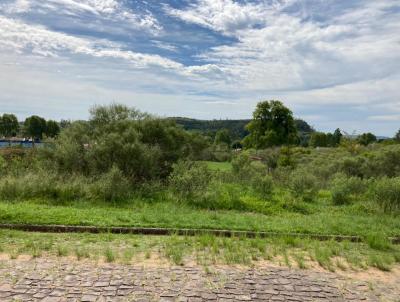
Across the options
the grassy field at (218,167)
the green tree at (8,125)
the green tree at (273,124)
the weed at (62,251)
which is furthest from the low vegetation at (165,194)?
the green tree at (8,125)

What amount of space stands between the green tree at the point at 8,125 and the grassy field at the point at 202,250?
69772 mm

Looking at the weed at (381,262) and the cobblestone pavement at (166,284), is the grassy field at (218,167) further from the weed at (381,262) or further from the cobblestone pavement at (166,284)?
the cobblestone pavement at (166,284)

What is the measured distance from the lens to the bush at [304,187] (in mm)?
14141

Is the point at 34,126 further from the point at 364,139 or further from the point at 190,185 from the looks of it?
the point at 190,185

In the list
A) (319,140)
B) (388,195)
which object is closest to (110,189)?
(388,195)

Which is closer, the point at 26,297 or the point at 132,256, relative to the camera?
the point at 26,297

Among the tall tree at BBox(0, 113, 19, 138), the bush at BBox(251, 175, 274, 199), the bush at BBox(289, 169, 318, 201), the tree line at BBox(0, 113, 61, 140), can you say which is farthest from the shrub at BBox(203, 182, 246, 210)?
the tall tree at BBox(0, 113, 19, 138)

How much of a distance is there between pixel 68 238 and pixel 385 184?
10352 millimetres

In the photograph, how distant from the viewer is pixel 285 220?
33.6ft

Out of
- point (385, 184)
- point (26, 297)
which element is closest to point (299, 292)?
point (26, 297)

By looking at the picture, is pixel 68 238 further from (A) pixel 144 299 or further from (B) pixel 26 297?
(A) pixel 144 299

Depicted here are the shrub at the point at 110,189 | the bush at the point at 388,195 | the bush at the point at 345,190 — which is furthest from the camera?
the bush at the point at 345,190

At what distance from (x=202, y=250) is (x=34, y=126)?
67327 millimetres

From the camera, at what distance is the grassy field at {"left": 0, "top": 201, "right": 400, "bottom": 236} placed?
29.8 ft
